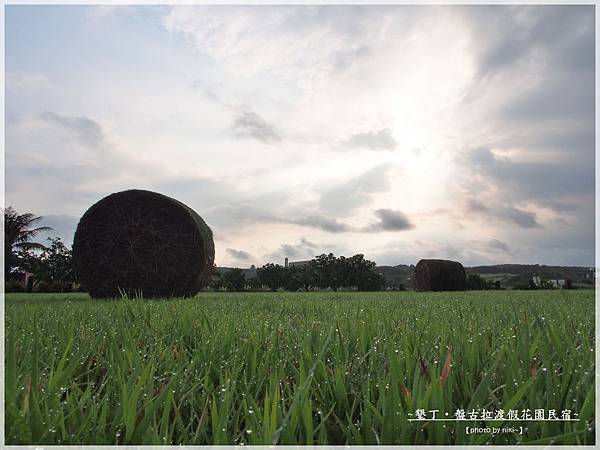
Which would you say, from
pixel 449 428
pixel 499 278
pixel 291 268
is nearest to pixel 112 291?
pixel 449 428

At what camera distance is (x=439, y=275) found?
71.6ft

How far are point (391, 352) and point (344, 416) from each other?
0.82 feet

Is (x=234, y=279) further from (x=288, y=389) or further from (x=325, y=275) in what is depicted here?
(x=288, y=389)

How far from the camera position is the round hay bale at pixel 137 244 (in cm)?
962

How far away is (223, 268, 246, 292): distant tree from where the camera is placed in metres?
28.4

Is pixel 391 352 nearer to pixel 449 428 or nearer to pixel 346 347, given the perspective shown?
pixel 449 428

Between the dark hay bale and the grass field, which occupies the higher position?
the dark hay bale

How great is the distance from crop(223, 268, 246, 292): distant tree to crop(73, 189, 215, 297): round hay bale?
1828 cm

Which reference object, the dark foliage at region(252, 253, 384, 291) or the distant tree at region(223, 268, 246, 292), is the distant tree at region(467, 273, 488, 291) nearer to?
the dark foliage at region(252, 253, 384, 291)

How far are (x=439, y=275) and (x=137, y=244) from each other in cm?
1607

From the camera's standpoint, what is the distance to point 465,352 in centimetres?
174

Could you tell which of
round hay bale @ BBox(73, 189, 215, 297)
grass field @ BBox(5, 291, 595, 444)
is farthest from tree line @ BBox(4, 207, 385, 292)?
grass field @ BBox(5, 291, 595, 444)

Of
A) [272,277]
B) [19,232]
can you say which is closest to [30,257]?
[19,232]

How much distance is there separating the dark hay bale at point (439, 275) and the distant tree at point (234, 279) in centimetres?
1126
